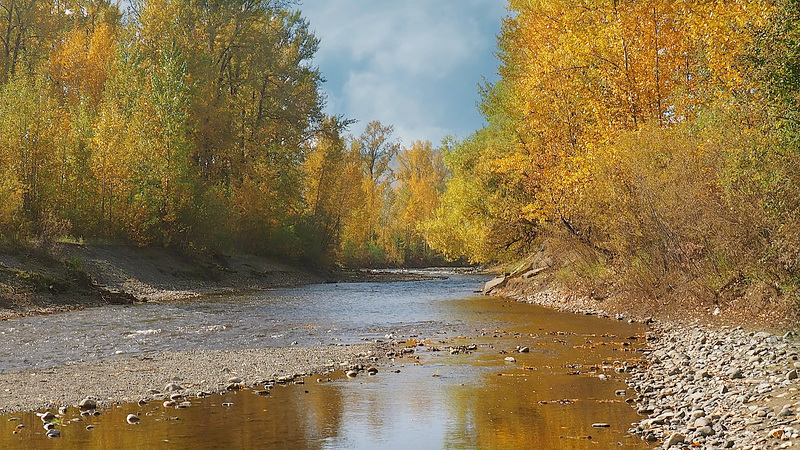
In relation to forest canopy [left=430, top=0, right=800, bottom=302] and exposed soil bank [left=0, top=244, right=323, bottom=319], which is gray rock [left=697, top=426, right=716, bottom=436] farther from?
exposed soil bank [left=0, top=244, right=323, bottom=319]

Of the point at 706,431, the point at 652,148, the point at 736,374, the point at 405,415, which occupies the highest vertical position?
the point at 652,148

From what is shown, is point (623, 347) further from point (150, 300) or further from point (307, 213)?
point (307, 213)

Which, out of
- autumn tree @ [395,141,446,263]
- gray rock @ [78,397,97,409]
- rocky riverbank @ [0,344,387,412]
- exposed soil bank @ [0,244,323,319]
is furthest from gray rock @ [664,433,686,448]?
autumn tree @ [395,141,446,263]

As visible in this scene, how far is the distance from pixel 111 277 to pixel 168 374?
1825 cm

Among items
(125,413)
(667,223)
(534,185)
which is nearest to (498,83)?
(534,185)

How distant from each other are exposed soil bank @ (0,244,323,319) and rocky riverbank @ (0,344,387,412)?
9517mm

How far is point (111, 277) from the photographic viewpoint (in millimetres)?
27562

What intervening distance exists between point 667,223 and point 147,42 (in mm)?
32249

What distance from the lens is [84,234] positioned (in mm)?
30547

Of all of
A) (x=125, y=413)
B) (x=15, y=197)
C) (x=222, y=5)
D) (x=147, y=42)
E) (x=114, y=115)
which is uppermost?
(x=222, y=5)

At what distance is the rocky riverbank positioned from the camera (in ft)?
31.0

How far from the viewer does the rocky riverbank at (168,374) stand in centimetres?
944

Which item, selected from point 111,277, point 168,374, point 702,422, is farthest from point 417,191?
point 702,422

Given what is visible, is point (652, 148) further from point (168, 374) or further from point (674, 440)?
point (168, 374)
